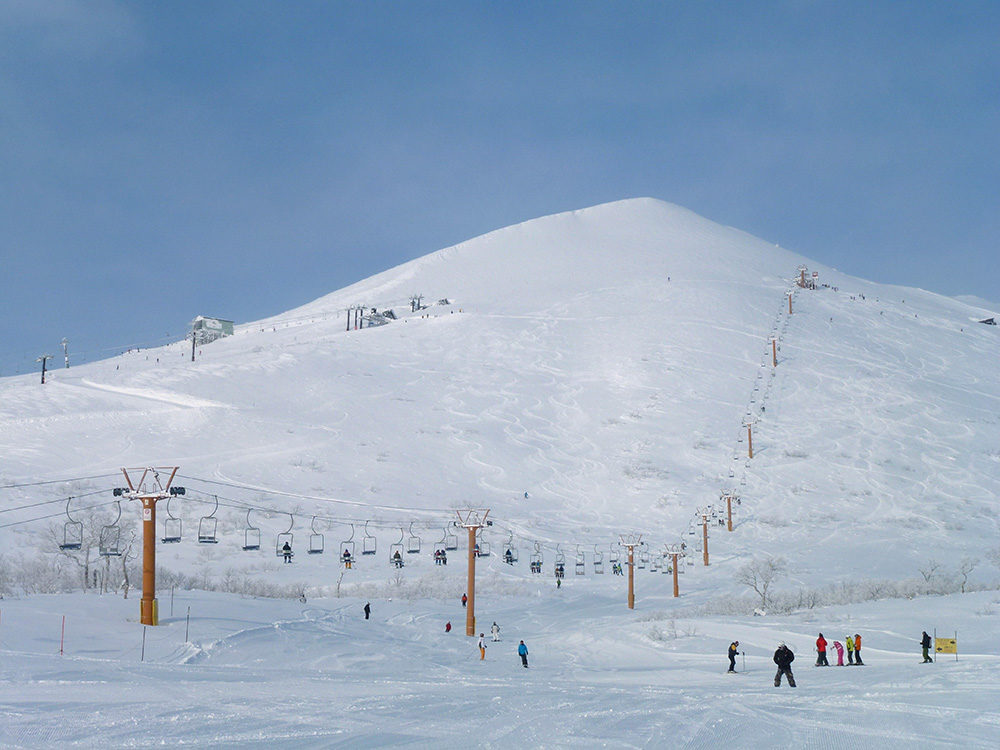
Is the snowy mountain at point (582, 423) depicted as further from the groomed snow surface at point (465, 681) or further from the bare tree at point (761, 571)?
the groomed snow surface at point (465, 681)

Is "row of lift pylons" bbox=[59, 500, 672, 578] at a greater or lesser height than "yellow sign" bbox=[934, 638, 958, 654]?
greater

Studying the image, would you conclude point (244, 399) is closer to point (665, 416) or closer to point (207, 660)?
point (665, 416)

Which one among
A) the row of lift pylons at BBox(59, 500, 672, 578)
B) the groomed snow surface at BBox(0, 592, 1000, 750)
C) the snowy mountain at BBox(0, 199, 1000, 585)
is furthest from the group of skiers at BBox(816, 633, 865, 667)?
the snowy mountain at BBox(0, 199, 1000, 585)

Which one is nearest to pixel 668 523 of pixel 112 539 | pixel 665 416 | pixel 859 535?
pixel 859 535

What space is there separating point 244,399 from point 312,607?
37004mm

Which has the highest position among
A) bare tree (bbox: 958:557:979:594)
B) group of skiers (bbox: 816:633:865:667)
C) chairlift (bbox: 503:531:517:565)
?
chairlift (bbox: 503:531:517:565)

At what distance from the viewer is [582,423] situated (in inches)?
2712

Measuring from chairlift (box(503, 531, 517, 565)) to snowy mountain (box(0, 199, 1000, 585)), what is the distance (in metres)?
2.22

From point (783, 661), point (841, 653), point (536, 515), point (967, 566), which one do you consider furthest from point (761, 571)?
point (783, 661)

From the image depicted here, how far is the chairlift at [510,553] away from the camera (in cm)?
3966

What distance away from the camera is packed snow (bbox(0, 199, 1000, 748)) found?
48.4 ft

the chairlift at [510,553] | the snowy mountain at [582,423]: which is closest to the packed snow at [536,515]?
the snowy mountain at [582,423]

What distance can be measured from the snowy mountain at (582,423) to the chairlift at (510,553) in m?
2.22

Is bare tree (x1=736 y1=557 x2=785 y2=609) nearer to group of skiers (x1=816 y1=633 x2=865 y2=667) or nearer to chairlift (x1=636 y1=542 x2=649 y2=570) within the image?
chairlift (x1=636 y1=542 x2=649 y2=570)
